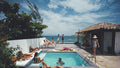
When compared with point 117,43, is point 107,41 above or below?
above

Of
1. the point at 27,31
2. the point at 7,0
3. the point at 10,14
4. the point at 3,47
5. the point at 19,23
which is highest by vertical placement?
the point at 7,0

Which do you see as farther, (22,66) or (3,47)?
(22,66)

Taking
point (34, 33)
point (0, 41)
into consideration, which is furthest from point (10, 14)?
point (0, 41)

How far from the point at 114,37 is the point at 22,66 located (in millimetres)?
8374

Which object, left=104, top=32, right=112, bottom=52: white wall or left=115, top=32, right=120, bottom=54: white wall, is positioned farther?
left=104, top=32, right=112, bottom=52: white wall

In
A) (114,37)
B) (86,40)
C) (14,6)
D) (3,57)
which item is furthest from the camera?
(86,40)

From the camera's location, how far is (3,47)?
9.77 ft

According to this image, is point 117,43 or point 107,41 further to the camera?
point 107,41

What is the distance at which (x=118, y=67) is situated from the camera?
12.1 feet

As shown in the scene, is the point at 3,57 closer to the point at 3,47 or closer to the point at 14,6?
the point at 3,47

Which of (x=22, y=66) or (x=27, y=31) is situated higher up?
(x=27, y=31)

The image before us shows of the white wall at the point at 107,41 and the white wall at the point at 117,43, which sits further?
the white wall at the point at 107,41

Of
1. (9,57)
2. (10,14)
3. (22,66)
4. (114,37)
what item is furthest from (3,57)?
(114,37)

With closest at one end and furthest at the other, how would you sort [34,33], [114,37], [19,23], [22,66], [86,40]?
[22,66] → [114,37] → [19,23] → [86,40] → [34,33]
